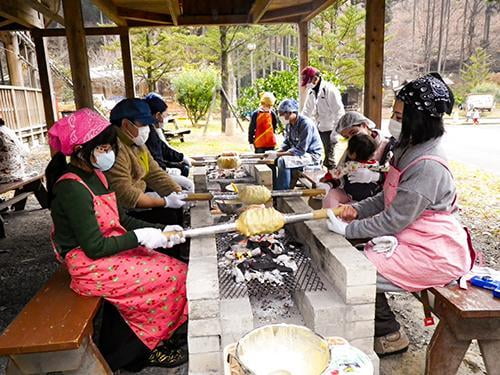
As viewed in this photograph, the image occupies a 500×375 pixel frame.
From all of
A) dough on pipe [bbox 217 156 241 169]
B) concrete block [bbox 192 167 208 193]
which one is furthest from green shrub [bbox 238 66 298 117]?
concrete block [bbox 192 167 208 193]

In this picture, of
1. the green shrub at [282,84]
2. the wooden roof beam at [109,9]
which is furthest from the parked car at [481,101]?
the wooden roof beam at [109,9]

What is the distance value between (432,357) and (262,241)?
155cm

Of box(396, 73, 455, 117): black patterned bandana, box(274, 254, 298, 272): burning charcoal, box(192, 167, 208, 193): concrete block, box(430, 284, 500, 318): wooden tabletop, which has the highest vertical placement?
box(396, 73, 455, 117): black patterned bandana

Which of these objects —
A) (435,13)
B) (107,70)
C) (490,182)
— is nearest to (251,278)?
(490,182)

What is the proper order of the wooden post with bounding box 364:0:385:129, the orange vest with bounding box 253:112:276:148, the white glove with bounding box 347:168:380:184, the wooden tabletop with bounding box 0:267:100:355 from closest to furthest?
the wooden tabletop with bounding box 0:267:100:355, the white glove with bounding box 347:168:380:184, the wooden post with bounding box 364:0:385:129, the orange vest with bounding box 253:112:276:148

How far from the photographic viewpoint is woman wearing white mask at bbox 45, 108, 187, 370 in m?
2.50

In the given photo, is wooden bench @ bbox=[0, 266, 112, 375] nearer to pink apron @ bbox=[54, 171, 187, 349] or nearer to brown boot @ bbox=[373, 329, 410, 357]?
pink apron @ bbox=[54, 171, 187, 349]

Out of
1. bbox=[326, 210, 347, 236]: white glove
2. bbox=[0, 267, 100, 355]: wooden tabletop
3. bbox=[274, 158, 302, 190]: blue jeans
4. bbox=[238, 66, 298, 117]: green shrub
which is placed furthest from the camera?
bbox=[238, 66, 298, 117]: green shrub

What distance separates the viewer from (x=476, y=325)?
7.50 ft

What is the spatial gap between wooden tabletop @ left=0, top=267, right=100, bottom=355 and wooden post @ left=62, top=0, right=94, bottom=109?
303 centimetres

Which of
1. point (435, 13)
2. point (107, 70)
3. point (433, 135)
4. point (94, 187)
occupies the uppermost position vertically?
point (435, 13)

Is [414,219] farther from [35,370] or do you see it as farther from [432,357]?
[35,370]

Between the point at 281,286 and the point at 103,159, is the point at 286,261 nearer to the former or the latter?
the point at 281,286

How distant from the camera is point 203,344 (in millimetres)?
2289
